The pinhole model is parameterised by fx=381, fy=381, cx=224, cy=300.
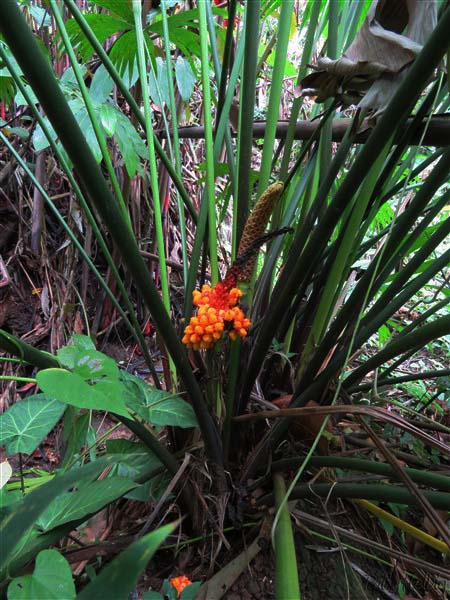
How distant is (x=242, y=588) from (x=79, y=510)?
0.87 feet

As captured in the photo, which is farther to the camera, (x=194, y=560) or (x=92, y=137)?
(x=92, y=137)

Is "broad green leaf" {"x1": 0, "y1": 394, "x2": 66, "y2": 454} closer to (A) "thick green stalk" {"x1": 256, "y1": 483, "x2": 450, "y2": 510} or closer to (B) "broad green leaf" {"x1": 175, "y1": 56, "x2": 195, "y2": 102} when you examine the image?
(A) "thick green stalk" {"x1": 256, "y1": 483, "x2": 450, "y2": 510}

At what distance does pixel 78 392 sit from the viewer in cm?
35

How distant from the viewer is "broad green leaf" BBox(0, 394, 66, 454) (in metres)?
0.44

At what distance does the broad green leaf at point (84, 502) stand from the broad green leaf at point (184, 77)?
0.93 m

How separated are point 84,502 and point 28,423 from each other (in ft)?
0.46

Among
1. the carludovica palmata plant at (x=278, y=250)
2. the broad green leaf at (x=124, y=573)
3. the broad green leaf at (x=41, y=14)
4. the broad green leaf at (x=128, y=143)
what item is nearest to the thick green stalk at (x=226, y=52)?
the carludovica palmata plant at (x=278, y=250)

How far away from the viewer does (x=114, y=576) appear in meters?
0.17

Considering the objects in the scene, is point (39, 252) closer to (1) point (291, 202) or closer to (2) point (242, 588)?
(1) point (291, 202)

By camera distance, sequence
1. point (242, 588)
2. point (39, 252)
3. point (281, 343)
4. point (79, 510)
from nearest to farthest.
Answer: point (79, 510) < point (242, 588) < point (281, 343) < point (39, 252)

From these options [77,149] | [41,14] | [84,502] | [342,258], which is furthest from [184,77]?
[84,502]

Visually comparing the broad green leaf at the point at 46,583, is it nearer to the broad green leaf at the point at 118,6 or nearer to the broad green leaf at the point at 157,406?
the broad green leaf at the point at 157,406

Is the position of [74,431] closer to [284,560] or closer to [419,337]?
[284,560]

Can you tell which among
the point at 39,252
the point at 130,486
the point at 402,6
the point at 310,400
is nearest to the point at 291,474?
the point at 310,400
